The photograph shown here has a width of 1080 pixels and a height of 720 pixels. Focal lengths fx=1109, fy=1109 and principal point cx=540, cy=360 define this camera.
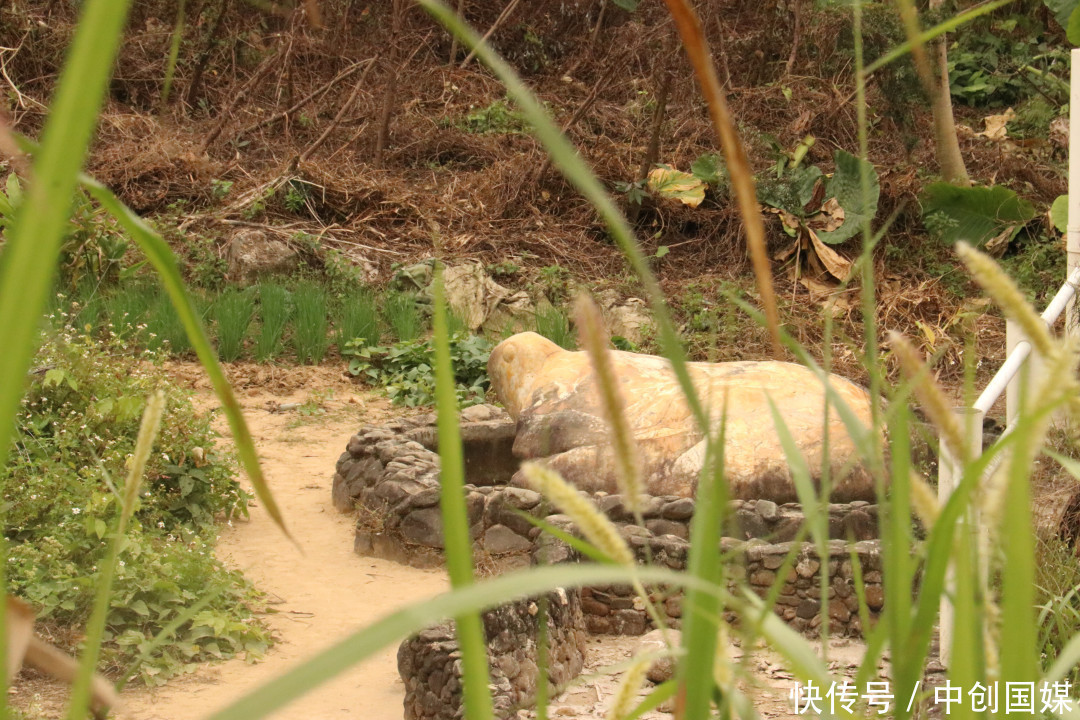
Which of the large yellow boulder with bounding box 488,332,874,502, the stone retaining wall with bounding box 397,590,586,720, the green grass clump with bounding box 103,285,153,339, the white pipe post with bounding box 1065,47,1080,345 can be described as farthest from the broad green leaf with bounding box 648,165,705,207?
the stone retaining wall with bounding box 397,590,586,720

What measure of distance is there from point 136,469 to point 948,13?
811 centimetres

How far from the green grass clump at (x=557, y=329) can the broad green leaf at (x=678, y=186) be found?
7.81ft

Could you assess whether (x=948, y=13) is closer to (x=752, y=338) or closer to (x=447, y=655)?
(x=752, y=338)

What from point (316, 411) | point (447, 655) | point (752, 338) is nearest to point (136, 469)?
point (447, 655)

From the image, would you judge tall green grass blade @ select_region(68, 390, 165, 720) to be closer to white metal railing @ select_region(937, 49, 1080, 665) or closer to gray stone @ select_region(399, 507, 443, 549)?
white metal railing @ select_region(937, 49, 1080, 665)

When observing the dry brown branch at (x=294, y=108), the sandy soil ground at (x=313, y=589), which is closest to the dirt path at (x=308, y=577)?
the sandy soil ground at (x=313, y=589)

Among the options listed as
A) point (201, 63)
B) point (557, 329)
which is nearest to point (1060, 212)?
point (557, 329)

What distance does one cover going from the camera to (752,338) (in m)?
7.78

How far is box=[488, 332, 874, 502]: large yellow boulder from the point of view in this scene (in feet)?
15.6

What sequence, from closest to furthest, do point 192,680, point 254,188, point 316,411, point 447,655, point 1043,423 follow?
point 1043,423 → point 447,655 → point 192,680 → point 316,411 → point 254,188

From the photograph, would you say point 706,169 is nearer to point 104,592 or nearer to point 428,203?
point 428,203

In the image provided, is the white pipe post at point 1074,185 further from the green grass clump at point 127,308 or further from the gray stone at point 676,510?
the green grass clump at point 127,308

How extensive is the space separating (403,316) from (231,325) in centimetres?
123

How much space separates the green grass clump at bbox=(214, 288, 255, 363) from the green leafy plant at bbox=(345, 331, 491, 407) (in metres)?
0.71
